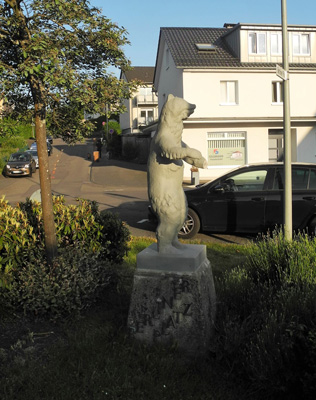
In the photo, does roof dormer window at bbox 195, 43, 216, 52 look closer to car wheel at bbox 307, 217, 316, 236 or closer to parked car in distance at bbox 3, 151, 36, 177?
parked car in distance at bbox 3, 151, 36, 177

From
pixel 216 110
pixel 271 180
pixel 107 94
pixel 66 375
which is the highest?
pixel 216 110

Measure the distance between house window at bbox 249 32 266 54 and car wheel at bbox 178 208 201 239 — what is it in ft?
59.2

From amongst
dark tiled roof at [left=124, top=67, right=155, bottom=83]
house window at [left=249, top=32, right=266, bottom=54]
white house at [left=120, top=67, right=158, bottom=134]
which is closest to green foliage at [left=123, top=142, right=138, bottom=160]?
white house at [left=120, top=67, right=158, bottom=134]

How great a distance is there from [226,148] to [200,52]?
221 inches

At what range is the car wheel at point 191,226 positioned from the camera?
954cm

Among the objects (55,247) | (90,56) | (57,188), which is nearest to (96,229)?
(55,247)

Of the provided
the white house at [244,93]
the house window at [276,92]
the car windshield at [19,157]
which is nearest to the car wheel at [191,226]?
the white house at [244,93]

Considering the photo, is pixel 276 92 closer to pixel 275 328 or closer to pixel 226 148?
pixel 226 148

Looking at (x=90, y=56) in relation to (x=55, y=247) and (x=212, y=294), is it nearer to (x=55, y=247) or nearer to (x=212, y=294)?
(x=55, y=247)

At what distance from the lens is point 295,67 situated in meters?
24.3

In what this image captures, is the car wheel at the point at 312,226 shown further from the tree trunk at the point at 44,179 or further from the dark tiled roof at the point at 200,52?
the dark tiled roof at the point at 200,52

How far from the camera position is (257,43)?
82.1 feet

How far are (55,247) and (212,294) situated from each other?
216 centimetres

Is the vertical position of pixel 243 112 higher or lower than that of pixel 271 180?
higher
